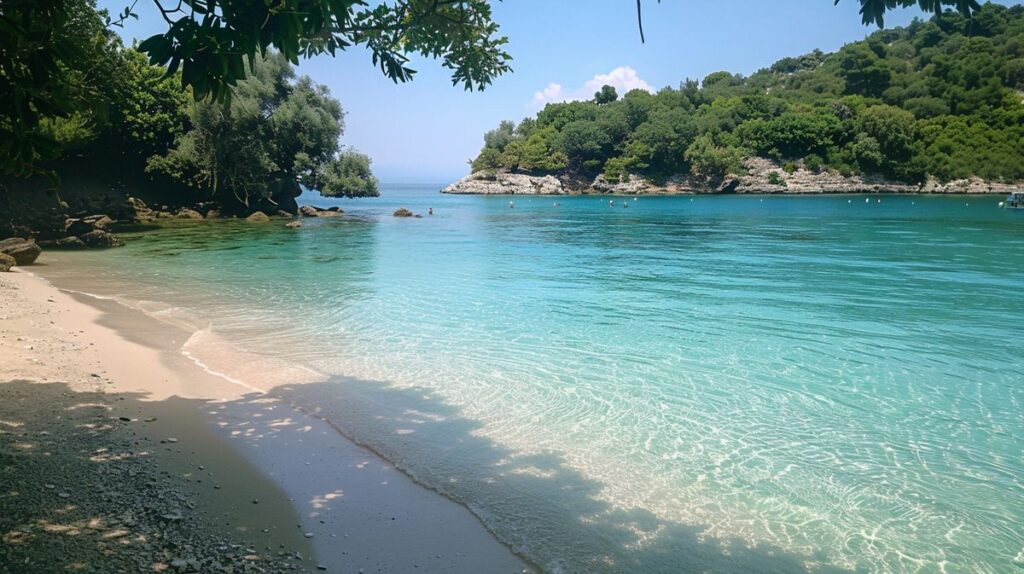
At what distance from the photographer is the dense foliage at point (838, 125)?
4230 inches

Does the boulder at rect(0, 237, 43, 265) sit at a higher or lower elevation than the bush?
lower

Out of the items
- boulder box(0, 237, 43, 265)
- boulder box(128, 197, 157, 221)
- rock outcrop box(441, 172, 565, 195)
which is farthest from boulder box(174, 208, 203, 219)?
rock outcrop box(441, 172, 565, 195)

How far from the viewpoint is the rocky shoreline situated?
4097 inches

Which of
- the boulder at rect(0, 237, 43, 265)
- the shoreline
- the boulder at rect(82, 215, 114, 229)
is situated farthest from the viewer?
the boulder at rect(82, 215, 114, 229)

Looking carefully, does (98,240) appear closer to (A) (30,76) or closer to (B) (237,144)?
(B) (237,144)

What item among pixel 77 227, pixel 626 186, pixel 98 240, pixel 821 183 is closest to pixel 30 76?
pixel 98 240

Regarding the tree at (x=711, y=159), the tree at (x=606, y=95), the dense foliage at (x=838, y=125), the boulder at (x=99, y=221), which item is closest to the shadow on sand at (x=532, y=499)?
the boulder at (x=99, y=221)

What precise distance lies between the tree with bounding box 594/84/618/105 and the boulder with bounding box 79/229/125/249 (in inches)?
5521

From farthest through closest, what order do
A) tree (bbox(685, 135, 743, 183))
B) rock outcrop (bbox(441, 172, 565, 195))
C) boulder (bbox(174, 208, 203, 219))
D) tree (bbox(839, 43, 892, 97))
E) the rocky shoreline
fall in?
1. tree (bbox(839, 43, 892, 97))
2. rock outcrop (bbox(441, 172, 565, 195))
3. tree (bbox(685, 135, 743, 183))
4. the rocky shoreline
5. boulder (bbox(174, 208, 203, 219))

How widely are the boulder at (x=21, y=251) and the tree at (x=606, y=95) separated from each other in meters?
146

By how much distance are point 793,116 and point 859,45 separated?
52.3 meters

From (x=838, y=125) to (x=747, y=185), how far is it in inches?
833

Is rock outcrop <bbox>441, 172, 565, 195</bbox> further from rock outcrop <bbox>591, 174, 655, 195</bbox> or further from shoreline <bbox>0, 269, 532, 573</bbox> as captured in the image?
shoreline <bbox>0, 269, 532, 573</bbox>

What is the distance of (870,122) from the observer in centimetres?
11044
